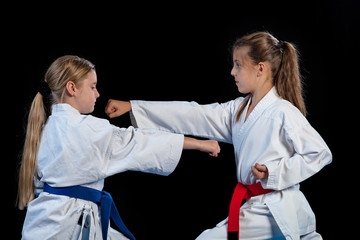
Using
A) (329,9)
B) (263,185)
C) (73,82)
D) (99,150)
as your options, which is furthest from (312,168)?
(329,9)

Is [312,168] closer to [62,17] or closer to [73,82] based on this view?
[73,82]

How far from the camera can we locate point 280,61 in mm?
2748

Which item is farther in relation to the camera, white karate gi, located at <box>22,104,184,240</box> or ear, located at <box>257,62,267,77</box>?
ear, located at <box>257,62,267,77</box>

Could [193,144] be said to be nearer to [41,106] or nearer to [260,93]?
[260,93]

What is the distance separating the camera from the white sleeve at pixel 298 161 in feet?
7.94

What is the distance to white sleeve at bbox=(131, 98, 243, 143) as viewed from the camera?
285 cm

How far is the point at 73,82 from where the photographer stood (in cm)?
254

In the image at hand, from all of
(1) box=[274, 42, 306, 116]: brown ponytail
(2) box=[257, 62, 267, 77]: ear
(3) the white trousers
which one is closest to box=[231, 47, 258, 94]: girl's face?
(2) box=[257, 62, 267, 77]: ear

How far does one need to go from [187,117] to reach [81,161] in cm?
75

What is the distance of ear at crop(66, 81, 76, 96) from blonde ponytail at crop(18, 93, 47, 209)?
19cm

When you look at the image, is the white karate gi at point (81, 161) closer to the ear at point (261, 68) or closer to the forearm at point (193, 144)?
the forearm at point (193, 144)

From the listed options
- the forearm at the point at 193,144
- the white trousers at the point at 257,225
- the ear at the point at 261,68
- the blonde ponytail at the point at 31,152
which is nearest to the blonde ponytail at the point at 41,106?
the blonde ponytail at the point at 31,152

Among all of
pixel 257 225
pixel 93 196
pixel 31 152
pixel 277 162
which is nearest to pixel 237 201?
pixel 257 225

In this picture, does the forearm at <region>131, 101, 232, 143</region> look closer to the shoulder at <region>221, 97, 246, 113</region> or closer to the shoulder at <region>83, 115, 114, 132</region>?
the shoulder at <region>221, 97, 246, 113</region>
